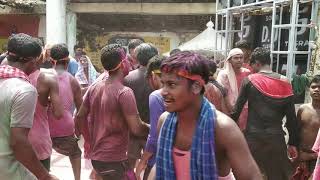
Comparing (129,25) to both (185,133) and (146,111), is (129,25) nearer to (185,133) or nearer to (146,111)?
(146,111)

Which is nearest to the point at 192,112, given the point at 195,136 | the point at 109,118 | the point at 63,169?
the point at 195,136

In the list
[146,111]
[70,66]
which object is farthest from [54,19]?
[146,111]

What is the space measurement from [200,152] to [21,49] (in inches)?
59.1

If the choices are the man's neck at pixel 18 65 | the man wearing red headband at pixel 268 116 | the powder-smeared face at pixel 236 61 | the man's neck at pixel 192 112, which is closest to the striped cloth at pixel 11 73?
the man's neck at pixel 18 65

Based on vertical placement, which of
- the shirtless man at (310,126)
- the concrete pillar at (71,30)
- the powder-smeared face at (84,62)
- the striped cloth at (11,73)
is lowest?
the shirtless man at (310,126)

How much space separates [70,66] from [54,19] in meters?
5.90

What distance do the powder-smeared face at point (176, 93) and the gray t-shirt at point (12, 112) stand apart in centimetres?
93

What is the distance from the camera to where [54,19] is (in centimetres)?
1211

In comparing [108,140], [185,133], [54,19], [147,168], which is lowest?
[147,168]

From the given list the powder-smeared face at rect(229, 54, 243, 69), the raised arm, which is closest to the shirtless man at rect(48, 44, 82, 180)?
the raised arm

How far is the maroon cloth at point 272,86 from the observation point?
14.3ft

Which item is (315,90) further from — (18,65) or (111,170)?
(18,65)

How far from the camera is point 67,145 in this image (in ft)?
15.9

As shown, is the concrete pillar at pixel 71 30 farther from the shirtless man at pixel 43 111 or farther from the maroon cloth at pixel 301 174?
the maroon cloth at pixel 301 174
